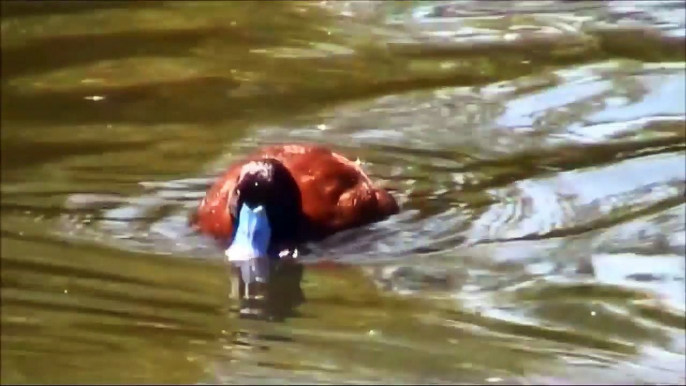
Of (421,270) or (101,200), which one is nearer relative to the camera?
(421,270)

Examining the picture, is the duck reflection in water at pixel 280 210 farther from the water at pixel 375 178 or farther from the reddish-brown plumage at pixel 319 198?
the water at pixel 375 178

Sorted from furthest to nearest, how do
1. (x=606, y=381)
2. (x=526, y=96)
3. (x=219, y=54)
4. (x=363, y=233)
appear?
(x=219, y=54)
(x=526, y=96)
(x=363, y=233)
(x=606, y=381)

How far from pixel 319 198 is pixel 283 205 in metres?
0.36

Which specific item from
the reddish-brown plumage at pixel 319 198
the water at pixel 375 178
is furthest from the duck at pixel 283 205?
the water at pixel 375 178

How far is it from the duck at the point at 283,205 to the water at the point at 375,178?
0.12m

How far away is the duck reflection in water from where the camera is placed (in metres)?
7.45

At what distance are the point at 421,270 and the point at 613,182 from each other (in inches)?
62.0

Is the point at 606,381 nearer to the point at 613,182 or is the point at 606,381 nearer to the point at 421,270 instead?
the point at 421,270

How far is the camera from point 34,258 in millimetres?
7422

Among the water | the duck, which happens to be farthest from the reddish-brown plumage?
the water

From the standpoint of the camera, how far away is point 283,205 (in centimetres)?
769

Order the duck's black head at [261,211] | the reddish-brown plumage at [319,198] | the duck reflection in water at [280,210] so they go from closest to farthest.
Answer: the duck reflection in water at [280,210]
the duck's black head at [261,211]
the reddish-brown plumage at [319,198]

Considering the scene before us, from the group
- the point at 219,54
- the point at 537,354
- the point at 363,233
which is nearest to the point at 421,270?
the point at 363,233

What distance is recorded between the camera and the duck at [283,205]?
761 centimetres
